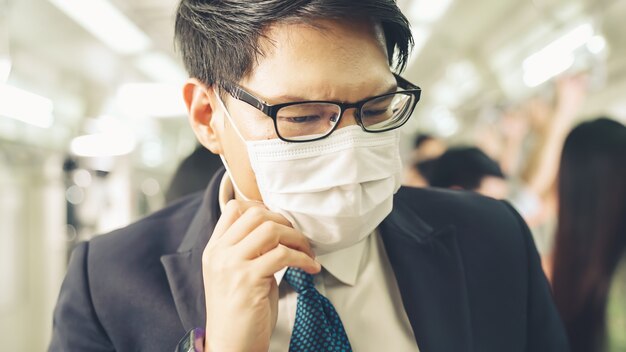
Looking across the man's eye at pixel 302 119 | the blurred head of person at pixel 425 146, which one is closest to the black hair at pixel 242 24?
the man's eye at pixel 302 119

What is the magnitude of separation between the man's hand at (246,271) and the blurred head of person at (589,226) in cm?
144

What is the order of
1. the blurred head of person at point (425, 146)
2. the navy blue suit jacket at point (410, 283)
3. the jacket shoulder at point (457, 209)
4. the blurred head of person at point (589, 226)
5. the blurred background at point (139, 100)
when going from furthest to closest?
the blurred head of person at point (425, 146)
the blurred background at point (139, 100)
the blurred head of person at point (589, 226)
the jacket shoulder at point (457, 209)
the navy blue suit jacket at point (410, 283)

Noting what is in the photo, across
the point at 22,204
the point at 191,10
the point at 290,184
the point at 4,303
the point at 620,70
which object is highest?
the point at 620,70

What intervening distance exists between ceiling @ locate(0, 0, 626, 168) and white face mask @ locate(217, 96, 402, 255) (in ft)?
8.81

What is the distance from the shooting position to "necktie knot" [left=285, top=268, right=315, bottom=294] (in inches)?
48.1

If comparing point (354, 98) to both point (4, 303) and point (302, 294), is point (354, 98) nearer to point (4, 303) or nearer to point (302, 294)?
point (302, 294)

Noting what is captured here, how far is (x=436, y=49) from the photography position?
17.6 feet

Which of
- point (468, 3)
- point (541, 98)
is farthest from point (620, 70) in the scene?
point (468, 3)

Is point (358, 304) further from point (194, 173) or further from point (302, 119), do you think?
point (194, 173)

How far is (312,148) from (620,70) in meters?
4.40

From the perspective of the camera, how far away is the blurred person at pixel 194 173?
2463 mm

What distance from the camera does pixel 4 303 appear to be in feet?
18.7

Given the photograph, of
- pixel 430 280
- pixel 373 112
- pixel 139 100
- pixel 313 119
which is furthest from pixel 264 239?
pixel 139 100

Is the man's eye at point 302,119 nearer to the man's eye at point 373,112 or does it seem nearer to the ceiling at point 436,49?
the man's eye at point 373,112
